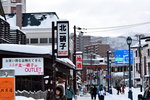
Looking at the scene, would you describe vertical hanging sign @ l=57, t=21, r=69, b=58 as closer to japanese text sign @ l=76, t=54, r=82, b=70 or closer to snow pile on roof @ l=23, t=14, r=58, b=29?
japanese text sign @ l=76, t=54, r=82, b=70

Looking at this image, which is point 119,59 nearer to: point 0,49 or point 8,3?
point 0,49

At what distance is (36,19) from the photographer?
208 ft

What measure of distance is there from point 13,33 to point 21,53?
41.7 feet

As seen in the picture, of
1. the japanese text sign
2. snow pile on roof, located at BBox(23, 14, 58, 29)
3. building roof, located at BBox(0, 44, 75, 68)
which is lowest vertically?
the japanese text sign

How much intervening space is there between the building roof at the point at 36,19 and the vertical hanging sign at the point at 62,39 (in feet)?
137

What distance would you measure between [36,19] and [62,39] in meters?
43.6

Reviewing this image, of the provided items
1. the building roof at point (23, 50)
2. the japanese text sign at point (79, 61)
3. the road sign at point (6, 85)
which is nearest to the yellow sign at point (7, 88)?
the road sign at point (6, 85)

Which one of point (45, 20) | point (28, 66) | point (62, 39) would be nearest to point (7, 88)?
point (62, 39)

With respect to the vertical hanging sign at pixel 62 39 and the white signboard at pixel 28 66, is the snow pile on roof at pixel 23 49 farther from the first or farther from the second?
the vertical hanging sign at pixel 62 39

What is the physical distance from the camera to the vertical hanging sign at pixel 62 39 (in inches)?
775

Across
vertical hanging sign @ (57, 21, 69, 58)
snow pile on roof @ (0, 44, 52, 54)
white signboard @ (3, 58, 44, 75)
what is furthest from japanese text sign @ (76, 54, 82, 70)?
vertical hanging sign @ (57, 21, 69, 58)

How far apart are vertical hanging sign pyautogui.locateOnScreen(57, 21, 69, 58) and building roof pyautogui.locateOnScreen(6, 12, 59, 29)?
41.9 meters

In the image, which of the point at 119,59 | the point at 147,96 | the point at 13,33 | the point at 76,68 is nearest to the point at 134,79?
→ the point at 119,59

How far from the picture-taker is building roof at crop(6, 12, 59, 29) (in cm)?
6231
